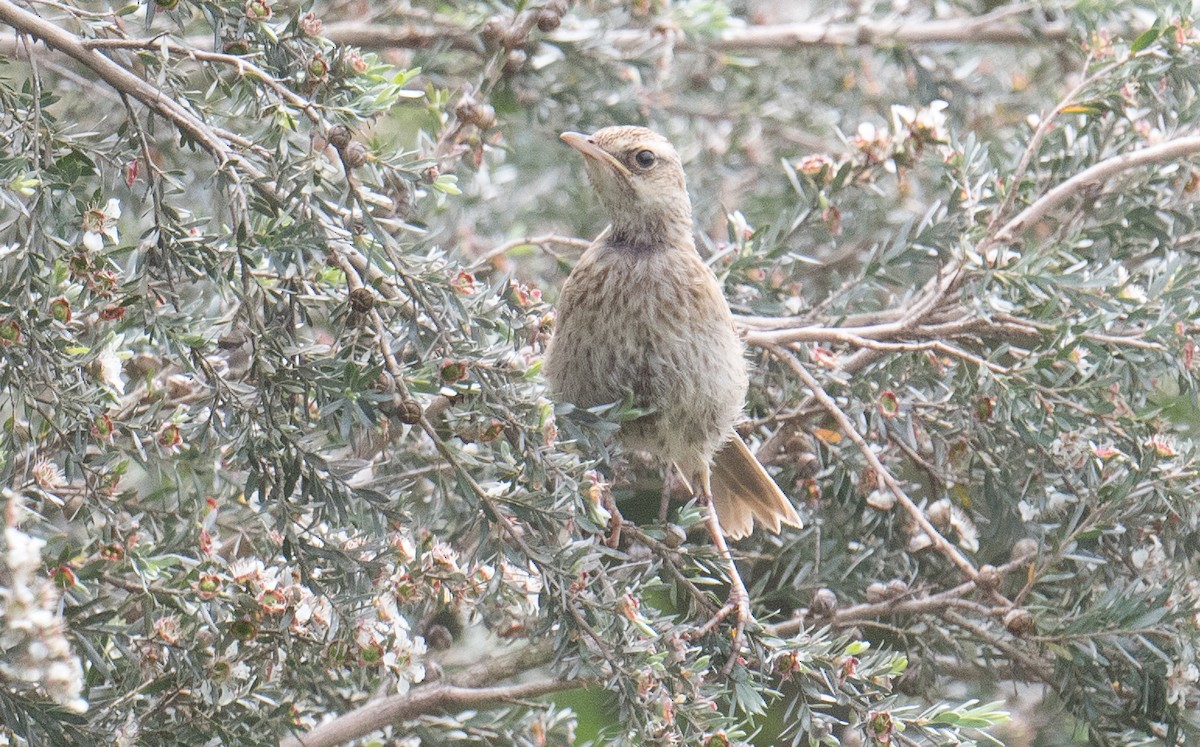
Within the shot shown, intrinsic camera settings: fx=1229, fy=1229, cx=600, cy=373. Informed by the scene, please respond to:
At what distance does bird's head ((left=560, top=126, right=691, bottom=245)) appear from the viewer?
362cm

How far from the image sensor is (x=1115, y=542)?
3.19 meters

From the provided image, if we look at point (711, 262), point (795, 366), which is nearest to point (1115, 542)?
point (795, 366)

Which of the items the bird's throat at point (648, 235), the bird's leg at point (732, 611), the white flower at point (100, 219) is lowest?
the bird's leg at point (732, 611)

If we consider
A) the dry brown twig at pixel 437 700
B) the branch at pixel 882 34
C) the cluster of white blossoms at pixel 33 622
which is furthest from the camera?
the branch at pixel 882 34

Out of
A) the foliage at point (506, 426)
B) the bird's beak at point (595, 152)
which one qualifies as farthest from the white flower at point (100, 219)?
the bird's beak at point (595, 152)

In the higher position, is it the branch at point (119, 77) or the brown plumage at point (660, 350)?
the branch at point (119, 77)

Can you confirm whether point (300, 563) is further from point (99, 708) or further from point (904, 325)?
point (904, 325)

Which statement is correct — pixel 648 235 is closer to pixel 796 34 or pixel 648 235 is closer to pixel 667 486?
pixel 667 486

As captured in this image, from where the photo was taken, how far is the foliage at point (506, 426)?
2.29 m

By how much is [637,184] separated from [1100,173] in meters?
1.31

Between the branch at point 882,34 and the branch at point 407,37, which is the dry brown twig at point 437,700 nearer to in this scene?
the branch at point 407,37

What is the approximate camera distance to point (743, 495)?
3580 millimetres

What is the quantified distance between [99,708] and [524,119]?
2908mm

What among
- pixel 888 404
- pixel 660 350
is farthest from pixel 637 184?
pixel 888 404
